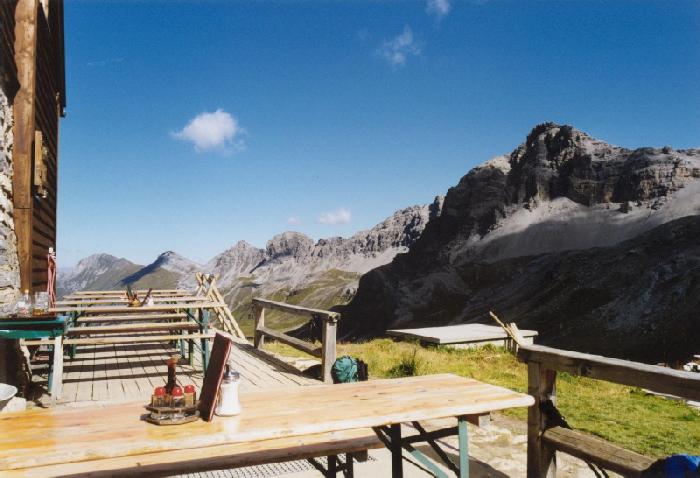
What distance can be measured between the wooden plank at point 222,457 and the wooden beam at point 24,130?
178 inches

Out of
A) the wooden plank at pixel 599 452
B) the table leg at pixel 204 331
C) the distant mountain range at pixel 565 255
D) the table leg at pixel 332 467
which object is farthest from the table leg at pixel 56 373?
the distant mountain range at pixel 565 255

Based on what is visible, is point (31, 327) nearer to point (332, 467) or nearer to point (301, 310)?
point (332, 467)

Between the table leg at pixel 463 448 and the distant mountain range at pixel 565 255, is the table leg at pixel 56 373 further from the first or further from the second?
the distant mountain range at pixel 565 255

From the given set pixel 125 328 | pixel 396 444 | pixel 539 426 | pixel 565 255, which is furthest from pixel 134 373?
pixel 565 255

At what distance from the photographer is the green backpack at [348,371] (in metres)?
6.98

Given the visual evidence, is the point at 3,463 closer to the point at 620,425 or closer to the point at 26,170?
the point at 26,170

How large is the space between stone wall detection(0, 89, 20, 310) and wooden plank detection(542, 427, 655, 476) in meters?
5.66

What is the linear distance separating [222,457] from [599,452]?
8.42 feet

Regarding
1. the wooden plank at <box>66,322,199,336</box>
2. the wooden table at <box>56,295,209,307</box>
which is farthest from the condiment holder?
the wooden table at <box>56,295,209,307</box>

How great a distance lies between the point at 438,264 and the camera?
86062 mm

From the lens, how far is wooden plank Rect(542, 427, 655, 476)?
3.18 metres

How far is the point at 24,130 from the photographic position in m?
6.62

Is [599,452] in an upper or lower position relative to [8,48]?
lower

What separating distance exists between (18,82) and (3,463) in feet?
20.0
